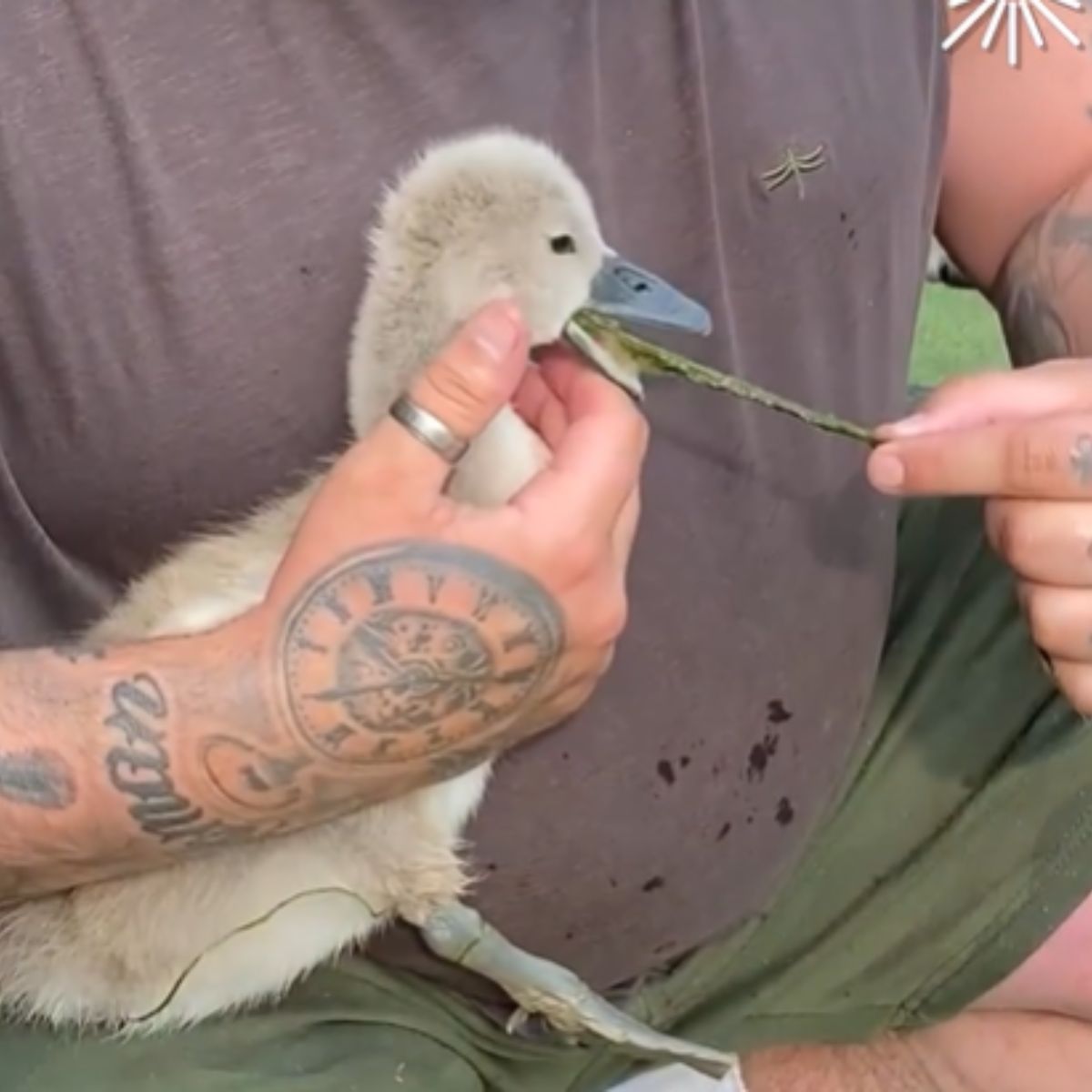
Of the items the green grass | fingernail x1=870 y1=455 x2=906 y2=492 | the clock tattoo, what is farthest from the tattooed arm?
the green grass

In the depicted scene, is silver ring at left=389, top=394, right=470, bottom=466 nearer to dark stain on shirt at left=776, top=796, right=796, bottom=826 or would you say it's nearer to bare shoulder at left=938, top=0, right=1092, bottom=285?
dark stain on shirt at left=776, top=796, right=796, bottom=826

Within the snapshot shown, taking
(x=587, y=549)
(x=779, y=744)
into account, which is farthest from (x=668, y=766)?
(x=587, y=549)

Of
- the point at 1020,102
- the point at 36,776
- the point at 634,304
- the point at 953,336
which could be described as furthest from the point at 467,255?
the point at 953,336

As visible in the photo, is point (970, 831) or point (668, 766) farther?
point (970, 831)

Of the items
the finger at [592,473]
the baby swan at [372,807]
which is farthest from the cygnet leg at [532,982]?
the finger at [592,473]

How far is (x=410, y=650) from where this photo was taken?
34.5 inches

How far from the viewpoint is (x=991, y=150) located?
1.21 meters

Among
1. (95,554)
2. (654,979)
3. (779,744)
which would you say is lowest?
(654,979)

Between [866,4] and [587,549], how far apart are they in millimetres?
364

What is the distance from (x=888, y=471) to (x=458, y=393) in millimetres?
232

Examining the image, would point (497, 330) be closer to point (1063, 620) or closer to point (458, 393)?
point (458, 393)

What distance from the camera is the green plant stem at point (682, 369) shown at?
93cm

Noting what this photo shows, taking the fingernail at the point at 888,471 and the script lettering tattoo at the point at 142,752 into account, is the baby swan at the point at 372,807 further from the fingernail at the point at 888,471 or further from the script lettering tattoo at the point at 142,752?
the fingernail at the point at 888,471

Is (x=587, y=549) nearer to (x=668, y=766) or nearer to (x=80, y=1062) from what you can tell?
(x=668, y=766)
